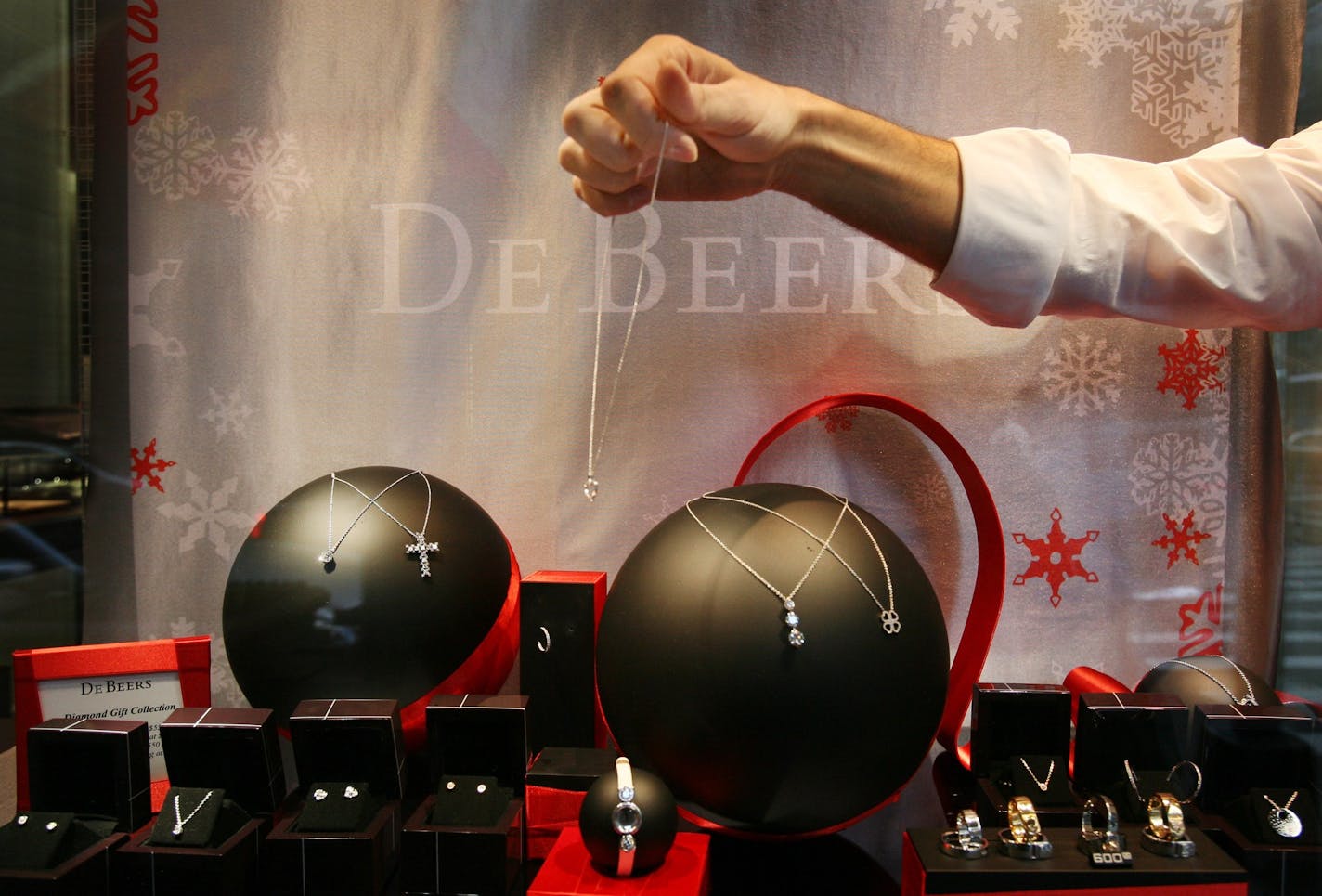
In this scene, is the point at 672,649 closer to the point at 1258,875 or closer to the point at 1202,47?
the point at 1258,875

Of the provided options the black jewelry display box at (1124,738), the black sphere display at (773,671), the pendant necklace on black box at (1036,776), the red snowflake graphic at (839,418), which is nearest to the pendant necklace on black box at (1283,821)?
the black jewelry display box at (1124,738)

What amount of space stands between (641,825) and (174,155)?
59.9 inches

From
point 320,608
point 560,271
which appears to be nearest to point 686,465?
point 560,271

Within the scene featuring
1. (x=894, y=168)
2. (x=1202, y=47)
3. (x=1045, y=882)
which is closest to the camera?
(x=1045, y=882)

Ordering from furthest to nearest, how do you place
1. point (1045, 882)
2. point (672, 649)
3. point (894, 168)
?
point (894, 168) < point (672, 649) < point (1045, 882)

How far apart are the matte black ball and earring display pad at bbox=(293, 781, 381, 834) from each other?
0.28 meters

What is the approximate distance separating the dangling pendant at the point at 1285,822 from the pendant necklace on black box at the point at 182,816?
4.14 feet

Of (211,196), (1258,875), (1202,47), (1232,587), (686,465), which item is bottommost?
(1258,875)

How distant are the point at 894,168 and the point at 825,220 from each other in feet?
1.25

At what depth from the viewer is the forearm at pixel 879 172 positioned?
126 cm

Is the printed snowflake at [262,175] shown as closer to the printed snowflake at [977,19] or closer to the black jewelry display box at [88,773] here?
the black jewelry display box at [88,773]

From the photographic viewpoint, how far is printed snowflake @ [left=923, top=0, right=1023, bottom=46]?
1597mm

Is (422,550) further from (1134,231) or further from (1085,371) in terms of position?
(1085,371)

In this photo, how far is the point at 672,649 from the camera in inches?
43.8
